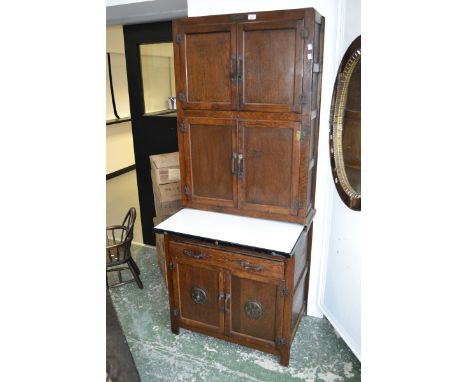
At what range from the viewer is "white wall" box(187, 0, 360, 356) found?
6.96ft

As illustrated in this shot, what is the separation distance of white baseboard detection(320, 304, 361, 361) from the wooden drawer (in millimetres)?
653

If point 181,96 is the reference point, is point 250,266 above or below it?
below

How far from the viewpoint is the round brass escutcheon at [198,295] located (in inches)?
92.7

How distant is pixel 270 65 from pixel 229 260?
1179 mm

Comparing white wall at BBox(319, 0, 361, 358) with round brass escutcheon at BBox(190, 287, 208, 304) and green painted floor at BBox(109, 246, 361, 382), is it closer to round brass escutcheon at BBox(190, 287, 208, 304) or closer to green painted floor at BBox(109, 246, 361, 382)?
green painted floor at BBox(109, 246, 361, 382)

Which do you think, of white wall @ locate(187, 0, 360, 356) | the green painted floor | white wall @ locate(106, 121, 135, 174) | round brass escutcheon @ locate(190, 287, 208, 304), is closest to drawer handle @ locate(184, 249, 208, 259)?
round brass escutcheon @ locate(190, 287, 208, 304)

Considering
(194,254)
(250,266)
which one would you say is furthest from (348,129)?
(194,254)

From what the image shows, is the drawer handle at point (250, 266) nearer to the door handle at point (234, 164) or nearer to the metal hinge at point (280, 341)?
the metal hinge at point (280, 341)

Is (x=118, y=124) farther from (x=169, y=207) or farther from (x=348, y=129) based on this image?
(x=348, y=129)

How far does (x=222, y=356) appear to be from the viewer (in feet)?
7.74

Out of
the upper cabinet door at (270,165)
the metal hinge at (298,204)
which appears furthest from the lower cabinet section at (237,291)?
the upper cabinet door at (270,165)
